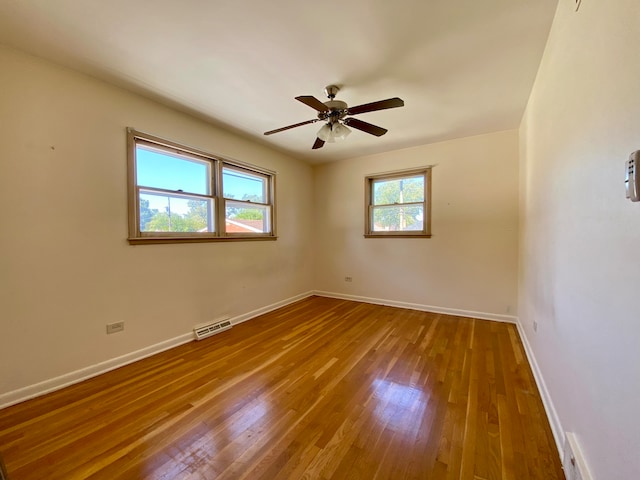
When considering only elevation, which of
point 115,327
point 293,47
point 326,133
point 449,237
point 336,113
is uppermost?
point 293,47

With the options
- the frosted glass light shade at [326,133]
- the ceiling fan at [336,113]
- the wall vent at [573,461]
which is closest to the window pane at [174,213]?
the ceiling fan at [336,113]

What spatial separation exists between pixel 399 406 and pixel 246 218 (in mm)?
2985

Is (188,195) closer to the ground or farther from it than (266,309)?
farther from it

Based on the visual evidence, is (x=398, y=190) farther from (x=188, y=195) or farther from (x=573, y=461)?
(x=573, y=461)

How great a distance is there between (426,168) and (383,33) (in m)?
2.52

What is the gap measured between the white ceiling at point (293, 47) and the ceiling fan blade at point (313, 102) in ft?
0.95

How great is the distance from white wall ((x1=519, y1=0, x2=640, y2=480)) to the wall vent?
0.18 ft

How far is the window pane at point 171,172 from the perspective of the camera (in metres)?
2.64

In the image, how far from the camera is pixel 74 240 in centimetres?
216

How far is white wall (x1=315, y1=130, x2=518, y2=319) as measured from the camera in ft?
11.4

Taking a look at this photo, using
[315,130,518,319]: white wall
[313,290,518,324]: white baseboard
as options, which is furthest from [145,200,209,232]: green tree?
[313,290,518,324]: white baseboard

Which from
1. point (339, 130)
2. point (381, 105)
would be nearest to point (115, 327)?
point (339, 130)

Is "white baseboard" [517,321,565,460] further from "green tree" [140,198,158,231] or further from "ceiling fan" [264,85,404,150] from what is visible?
"green tree" [140,198,158,231]

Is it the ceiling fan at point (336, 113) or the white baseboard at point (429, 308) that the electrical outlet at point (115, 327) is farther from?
the white baseboard at point (429, 308)
